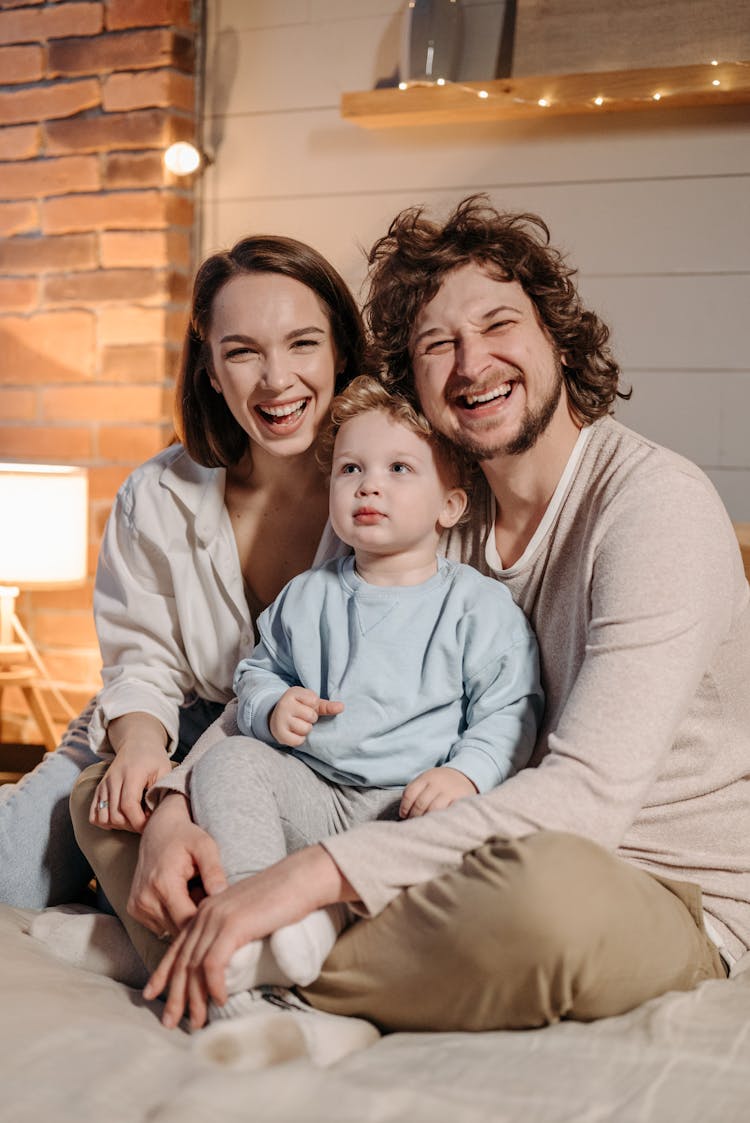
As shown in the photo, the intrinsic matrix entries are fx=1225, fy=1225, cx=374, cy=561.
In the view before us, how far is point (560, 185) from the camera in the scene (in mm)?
2641

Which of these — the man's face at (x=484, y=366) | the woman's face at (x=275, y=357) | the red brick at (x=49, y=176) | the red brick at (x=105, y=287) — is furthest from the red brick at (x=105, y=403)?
the man's face at (x=484, y=366)

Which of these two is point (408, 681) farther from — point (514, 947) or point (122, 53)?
point (122, 53)

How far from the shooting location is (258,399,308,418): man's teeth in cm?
180

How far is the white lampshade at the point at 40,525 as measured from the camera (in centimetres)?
269

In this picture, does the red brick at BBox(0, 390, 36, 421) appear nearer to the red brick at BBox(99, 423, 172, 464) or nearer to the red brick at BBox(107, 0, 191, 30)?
the red brick at BBox(99, 423, 172, 464)

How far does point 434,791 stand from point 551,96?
5.49 feet

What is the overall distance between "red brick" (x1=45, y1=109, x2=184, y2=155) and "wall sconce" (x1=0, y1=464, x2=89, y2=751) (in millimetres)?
825

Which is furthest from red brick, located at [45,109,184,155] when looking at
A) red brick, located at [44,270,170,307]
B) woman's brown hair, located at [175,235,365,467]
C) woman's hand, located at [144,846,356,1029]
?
woman's hand, located at [144,846,356,1029]

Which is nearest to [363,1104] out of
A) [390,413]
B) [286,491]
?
[390,413]

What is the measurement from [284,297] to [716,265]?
3.68 ft

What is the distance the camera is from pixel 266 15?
2967mm

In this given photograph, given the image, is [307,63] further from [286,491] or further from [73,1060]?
[73,1060]

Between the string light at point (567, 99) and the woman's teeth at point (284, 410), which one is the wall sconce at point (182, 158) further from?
the woman's teeth at point (284, 410)

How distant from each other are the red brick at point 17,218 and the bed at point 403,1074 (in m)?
2.29
